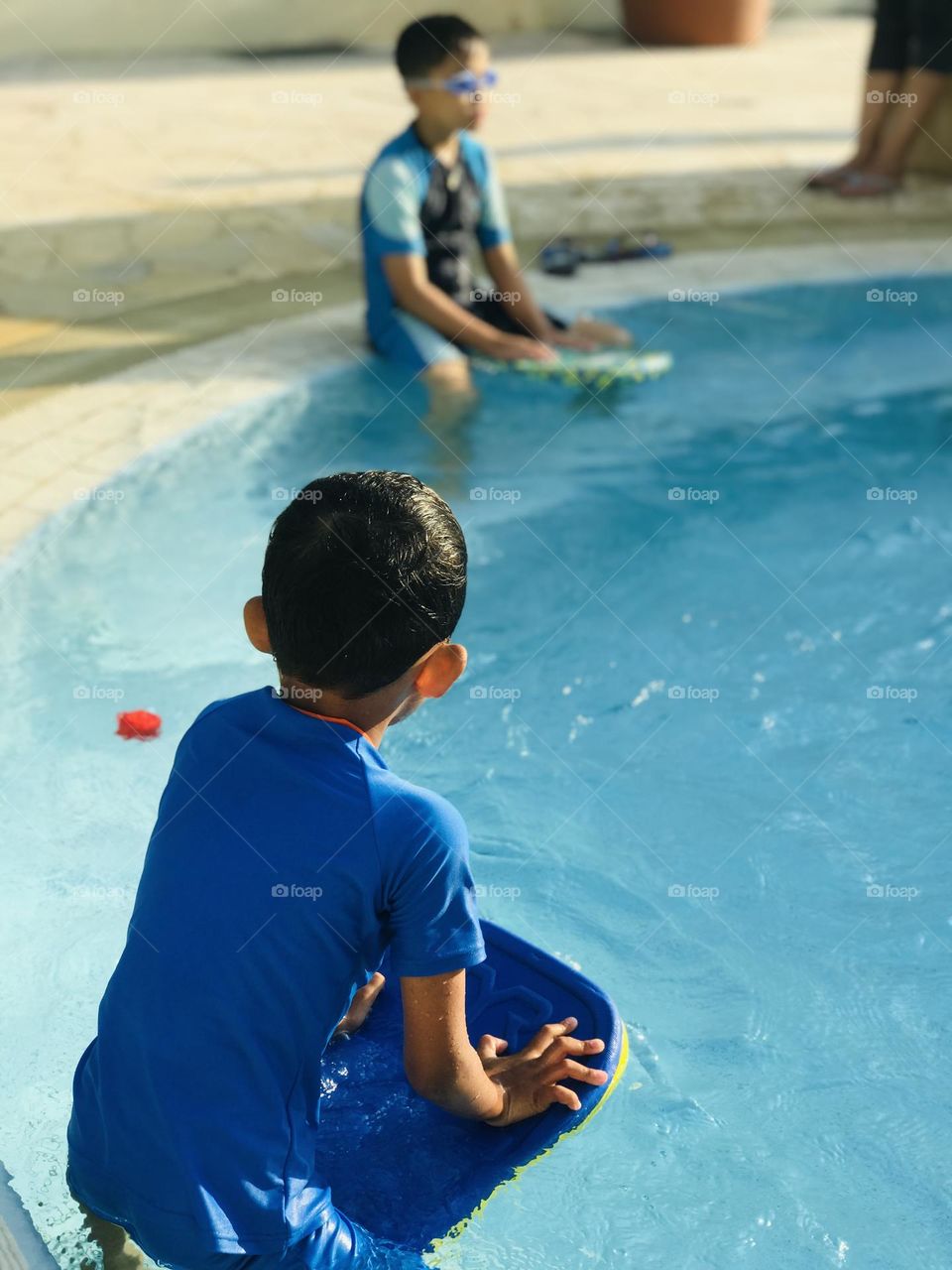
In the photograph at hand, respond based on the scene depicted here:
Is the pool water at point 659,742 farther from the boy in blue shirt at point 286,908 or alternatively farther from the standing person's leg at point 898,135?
the standing person's leg at point 898,135

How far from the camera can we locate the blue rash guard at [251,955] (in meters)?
1.98

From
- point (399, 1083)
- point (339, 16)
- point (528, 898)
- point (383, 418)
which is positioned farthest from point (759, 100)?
point (399, 1083)

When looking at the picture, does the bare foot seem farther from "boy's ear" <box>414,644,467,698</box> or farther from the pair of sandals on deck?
the pair of sandals on deck

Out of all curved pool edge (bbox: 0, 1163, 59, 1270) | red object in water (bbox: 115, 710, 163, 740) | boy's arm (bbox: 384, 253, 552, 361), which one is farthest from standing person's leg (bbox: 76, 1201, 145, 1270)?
boy's arm (bbox: 384, 253, 552, 361)

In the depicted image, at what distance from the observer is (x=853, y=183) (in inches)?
333

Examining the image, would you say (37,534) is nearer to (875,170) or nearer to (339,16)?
(875,170)

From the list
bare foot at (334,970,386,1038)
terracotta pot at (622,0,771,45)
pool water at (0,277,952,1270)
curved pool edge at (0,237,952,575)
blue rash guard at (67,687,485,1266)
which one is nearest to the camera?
blue rash guard at (67,687,485,1266)

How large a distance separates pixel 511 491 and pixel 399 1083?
3.43 meters

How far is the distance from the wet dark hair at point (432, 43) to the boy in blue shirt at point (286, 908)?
12.9ft

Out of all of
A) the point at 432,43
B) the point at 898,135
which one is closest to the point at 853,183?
the point at 898,135

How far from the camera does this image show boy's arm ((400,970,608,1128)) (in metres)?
2.12

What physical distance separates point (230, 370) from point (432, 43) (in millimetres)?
1520

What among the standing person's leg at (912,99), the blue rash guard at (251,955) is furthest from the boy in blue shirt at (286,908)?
the standing person's leg at (912,99)

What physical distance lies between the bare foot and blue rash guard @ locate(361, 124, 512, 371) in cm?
370
